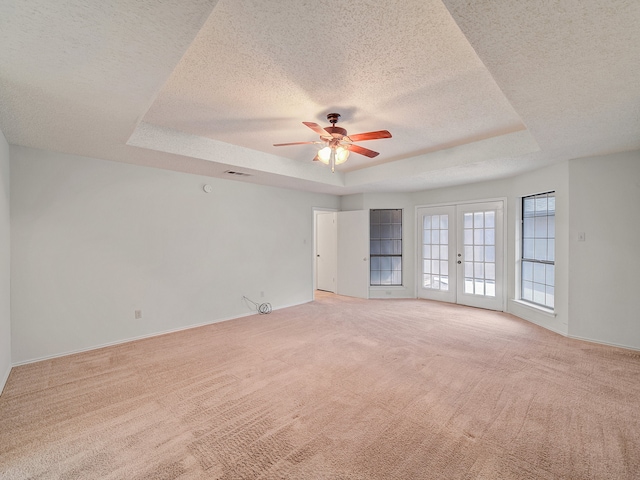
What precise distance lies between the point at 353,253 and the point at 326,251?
0.93 meters

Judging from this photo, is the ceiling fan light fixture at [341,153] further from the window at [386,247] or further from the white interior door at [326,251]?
the white interior door at [326,251]

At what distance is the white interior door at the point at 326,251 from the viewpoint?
7285mm

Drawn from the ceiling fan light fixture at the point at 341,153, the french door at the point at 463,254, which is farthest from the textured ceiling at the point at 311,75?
the french door at the point at 463,254

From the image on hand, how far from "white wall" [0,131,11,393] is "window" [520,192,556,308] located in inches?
265

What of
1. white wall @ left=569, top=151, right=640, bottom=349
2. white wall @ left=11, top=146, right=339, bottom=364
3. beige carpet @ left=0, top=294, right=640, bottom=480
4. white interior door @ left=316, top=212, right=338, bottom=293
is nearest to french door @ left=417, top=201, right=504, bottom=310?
white wall @ left=569, top=151, right=640, bottom=349

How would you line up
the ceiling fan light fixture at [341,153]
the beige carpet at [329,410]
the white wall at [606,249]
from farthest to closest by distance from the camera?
the white wall at [606,249] → the ceiling fan light fixture at [341,153] → the beige carpet at [329,410]

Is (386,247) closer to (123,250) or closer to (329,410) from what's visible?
(329,410)

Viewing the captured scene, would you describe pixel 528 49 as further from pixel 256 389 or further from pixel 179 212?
pixel 179 212

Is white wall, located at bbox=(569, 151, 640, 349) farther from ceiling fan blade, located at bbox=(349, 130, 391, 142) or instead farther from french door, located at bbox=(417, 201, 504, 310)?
ceiling fan blade, located at bbox=(349, 130, 391, 142)

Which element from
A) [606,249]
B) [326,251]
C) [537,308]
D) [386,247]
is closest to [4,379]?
[326,251]

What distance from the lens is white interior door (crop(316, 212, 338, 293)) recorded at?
7285mm

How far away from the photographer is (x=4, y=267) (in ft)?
9.57

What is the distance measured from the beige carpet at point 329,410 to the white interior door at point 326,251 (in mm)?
3395

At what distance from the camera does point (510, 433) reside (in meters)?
2.07
